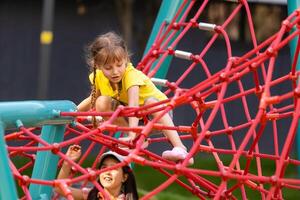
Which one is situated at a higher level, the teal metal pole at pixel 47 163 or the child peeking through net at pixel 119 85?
the child peeking through net at pixel 119 85

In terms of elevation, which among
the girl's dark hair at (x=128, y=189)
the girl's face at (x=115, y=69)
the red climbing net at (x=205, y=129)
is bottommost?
the girl's dark hair at (x=128, y=189)

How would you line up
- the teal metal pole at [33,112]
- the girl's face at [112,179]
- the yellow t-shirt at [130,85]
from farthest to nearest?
1. the yellow t-shirt at [130,85]
2. the girl's face at [112,179]
3. the teal metal pole at [33,112]

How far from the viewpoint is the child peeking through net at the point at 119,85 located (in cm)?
336

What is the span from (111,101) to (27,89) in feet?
20.8

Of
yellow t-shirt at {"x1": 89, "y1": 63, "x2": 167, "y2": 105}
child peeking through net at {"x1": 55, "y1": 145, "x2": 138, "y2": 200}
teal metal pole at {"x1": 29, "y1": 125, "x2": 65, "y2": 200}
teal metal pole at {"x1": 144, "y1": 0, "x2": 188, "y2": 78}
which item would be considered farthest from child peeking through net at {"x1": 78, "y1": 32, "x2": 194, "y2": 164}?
teal metal pole at {"x1": 144, "y1": 0, "x2": 188, "y2": 78}

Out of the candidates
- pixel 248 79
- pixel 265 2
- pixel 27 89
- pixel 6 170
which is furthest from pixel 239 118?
pixel 6 170

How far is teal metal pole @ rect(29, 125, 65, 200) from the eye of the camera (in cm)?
317

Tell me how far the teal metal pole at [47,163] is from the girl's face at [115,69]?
0.32 m

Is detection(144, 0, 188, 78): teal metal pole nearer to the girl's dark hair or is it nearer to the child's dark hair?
the child's dark hair

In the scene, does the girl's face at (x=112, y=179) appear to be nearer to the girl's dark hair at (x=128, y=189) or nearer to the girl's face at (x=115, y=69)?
the girl's dark hair at (x=128, y=189)

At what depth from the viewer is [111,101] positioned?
357 centimetres

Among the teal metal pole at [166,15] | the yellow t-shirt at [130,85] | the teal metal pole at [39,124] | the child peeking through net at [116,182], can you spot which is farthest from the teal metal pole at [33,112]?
the teal metal pole at [166,15]

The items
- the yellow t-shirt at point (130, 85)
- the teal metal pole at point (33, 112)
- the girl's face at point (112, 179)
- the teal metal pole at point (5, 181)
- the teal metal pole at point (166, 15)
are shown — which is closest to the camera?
the teal metal pole at point (5, 181)

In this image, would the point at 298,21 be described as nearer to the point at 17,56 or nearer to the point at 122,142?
the point at 122,142
